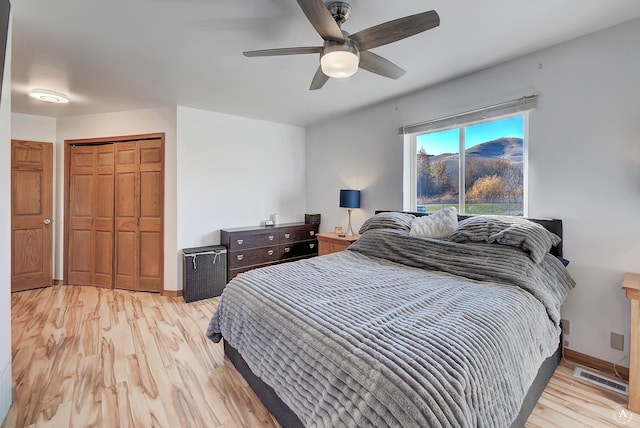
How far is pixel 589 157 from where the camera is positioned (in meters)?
2.09

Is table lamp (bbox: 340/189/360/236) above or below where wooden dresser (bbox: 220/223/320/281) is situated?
above

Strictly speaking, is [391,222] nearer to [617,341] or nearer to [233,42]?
[617,341]

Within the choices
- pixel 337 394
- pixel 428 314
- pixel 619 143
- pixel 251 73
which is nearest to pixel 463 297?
pixel 428 314

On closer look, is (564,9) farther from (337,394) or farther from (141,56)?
(141,56)

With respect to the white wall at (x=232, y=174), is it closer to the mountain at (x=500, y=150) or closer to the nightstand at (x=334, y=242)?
the nightstand at (x=334, y=242)

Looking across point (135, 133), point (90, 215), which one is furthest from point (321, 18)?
point (90, 215)

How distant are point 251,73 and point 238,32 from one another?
26.1 inches

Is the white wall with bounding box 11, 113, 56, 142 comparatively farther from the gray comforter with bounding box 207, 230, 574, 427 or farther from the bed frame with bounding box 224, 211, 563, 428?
the bed frame with bounding box 224, 211, 563, 428

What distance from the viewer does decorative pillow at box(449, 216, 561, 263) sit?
75.9 inches

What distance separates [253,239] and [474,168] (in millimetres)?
2870


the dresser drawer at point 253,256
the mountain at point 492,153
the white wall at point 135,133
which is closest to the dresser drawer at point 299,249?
the dresser drawer at point 253,256

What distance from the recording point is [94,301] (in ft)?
11.1

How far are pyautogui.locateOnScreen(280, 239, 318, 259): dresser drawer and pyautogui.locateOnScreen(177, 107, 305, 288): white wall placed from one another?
543 millimetres

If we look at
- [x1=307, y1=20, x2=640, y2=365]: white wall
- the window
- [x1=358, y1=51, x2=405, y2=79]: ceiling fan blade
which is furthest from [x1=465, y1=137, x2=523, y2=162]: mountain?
[x1=358, y1=51, x2=405, y2=79]: ceiling fan blade
